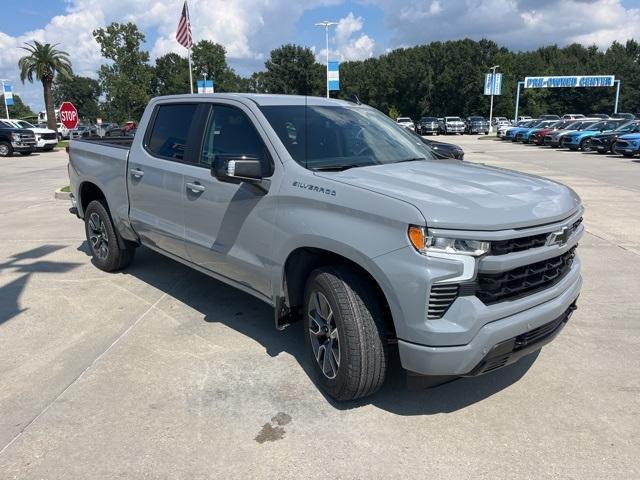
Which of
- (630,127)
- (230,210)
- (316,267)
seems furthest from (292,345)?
(630,127)

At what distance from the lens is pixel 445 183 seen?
3273 millimetres

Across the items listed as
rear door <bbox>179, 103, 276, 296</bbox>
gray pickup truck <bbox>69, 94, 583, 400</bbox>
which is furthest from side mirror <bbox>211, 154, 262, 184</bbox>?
rear door <bbox>179, 103, 276, 296</bbox>

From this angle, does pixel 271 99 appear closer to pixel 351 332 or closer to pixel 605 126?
pixel 351 332

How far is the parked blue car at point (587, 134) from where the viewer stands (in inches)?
1091

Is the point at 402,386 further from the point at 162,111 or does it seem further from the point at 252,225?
the point at 162,111

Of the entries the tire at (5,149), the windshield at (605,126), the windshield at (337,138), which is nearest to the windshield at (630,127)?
the windshield at (605,126)

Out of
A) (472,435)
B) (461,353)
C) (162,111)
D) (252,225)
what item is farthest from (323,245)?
(162,111)

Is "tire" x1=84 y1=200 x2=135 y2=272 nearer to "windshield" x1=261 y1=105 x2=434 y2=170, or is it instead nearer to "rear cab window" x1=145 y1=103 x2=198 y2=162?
"rear cab window" x1=145 y1=103 x2=198 y2=162

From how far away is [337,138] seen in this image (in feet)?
13.1

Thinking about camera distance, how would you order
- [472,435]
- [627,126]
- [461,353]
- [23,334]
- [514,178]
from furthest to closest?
[627,126] < [23,334] < [514,178] < [472,435] < [461,353]

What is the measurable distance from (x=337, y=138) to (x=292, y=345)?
165cm

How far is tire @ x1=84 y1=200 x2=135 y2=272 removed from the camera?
5.82 meters

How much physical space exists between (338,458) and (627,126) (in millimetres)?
28992

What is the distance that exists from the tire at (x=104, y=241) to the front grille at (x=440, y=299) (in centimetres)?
410
